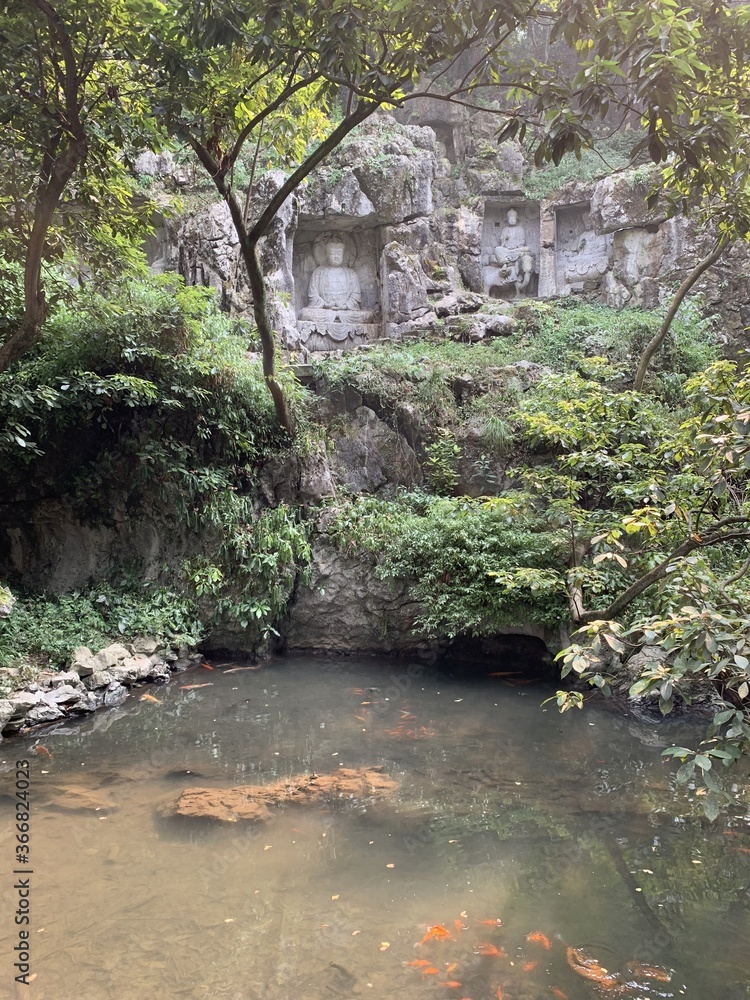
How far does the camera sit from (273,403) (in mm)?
9023

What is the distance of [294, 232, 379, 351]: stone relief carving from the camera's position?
1430 cm

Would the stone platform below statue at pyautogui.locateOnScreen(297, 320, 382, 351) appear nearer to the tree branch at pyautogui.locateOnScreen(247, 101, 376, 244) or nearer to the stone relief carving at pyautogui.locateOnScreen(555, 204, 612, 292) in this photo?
the stone relief carving at pyautogui.locateOnScreen(555, 204, 612, 292)

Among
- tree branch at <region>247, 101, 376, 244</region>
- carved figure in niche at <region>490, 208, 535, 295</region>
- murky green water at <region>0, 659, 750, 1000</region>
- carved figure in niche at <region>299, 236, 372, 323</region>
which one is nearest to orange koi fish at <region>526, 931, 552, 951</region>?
murky green water at <region>0, 659, 750, 1000</region>

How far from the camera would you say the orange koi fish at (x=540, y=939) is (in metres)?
2.97

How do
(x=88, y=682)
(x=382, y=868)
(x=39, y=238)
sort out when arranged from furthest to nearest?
(x=88, y=682)
(x=39, y=238)
(x=382, y=868)

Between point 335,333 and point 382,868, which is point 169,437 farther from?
point 335,333

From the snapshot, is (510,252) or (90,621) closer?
(90,621)

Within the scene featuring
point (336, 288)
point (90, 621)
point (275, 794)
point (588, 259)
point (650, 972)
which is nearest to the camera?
point (650, 972)

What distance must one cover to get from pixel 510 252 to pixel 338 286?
173 inches

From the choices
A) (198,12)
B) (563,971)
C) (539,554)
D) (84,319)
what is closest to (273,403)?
(84,319)

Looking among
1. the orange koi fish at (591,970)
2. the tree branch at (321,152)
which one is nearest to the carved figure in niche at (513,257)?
the tree branch at (321,152)

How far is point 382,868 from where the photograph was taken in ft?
11.8

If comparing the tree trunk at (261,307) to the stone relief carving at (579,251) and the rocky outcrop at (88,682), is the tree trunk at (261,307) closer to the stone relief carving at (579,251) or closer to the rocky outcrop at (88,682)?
the rocky outcrop at (88,682)

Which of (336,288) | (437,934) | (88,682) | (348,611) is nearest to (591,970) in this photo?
(437,934)
